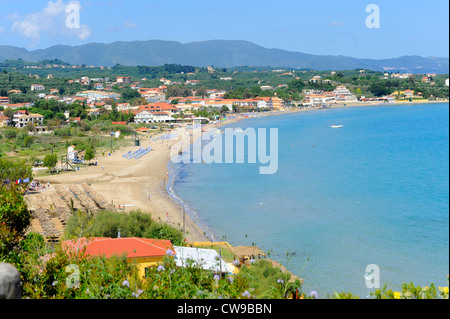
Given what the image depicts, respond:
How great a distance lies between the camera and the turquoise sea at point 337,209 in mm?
10641

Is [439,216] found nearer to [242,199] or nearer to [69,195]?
[242,199]

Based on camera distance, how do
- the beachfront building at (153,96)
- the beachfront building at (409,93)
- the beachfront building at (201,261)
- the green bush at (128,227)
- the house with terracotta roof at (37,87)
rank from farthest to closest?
1. the beachfront building at (409,93)
2. the house with terracotta roof at (37,87)
3. the beachfront building at (153,96)
4. the green bush at (128,227)
5. the beachfront building at (201,261)

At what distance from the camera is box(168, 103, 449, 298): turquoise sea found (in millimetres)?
10641

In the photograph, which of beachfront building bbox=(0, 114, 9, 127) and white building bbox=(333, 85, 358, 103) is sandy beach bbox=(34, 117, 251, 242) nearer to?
beachfront building bbox=(0, 114, 9, 127)

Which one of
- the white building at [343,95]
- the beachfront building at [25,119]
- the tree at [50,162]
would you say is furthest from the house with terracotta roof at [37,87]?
the tree at [50,162]

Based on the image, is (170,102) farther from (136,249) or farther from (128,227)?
(136,249)

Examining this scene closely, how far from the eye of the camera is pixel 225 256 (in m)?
9.93

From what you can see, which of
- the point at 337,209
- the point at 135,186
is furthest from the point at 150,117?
the point at 337,209

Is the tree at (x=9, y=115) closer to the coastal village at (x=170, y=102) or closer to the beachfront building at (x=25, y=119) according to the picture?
the coastal village at (x=170, y=102)

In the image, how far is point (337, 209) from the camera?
1580cm

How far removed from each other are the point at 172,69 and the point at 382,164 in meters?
106

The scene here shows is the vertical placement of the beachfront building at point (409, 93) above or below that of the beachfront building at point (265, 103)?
above

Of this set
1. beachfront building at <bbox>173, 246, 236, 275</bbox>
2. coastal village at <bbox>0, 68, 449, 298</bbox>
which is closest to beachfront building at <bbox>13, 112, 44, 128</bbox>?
coastal village at <bbox>0, 68, 449, 298</bbox>
